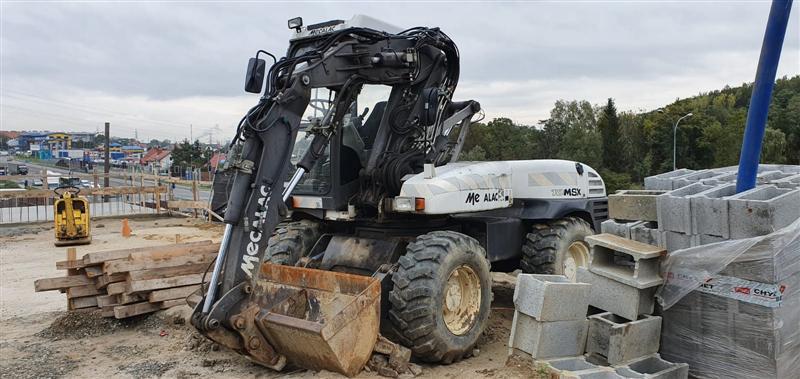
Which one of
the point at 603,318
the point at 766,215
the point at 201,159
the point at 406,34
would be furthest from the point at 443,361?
the point at 201,159

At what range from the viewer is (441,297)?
18.5ft

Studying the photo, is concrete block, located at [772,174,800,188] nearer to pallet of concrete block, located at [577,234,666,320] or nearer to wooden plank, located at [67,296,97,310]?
pallet of concrete block, located at [577,234,666,320]

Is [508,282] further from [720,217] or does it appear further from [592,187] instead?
[720,217]

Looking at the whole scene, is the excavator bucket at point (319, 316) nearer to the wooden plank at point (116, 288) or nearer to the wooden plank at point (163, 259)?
the wooden plank at point (163, 259)

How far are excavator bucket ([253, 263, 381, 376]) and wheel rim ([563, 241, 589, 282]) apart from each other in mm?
3360

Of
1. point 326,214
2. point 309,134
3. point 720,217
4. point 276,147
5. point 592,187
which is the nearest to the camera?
point 720,217

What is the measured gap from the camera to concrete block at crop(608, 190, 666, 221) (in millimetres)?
5863

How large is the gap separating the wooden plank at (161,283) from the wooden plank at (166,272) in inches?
1.9

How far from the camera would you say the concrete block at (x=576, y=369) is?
4867 millimetres

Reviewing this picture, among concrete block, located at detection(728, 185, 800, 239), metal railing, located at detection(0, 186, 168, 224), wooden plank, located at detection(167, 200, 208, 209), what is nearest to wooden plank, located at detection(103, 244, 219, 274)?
concrete block, located at detection(728, 185, 800, 239)

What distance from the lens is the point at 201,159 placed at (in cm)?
6931

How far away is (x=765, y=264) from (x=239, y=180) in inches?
168

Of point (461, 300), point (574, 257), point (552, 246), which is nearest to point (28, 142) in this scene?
point (574, 257)

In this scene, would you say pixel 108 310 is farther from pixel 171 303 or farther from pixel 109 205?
pixel 109 205
